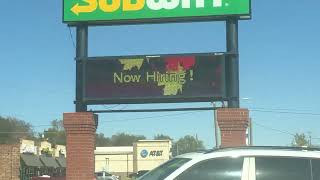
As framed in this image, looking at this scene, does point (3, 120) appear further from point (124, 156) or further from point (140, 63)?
point (140, 63)

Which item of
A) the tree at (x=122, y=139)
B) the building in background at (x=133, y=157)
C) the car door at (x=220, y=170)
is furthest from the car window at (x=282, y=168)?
the tree at (x=122, y=139)

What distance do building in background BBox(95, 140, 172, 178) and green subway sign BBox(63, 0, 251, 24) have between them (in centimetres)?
6079

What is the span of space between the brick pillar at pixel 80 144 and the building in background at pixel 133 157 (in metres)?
60.8

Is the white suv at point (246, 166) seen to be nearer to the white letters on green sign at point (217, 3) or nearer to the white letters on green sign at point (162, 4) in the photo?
the white letters on green sign at point (217, 3)

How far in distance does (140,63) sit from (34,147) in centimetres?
4355

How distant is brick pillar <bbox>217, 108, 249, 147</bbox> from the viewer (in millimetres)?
19438

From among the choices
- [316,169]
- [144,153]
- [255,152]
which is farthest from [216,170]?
[144,153]

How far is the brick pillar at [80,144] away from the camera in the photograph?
65.1 feet

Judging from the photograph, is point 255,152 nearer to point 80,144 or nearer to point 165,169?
point 165,169

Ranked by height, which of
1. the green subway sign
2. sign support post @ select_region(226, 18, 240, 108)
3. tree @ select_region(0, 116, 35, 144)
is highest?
the green subway sign

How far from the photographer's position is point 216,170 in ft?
23.9

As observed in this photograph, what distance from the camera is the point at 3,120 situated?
11569cm

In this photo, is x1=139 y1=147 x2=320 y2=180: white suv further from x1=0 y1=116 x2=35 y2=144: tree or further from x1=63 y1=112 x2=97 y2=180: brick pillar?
x1=0 y1=116 x2=35 y2=144: tree

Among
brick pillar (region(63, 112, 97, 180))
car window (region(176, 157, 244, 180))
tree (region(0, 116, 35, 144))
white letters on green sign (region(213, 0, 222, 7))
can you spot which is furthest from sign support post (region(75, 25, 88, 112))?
tree (region(0, 116, 35, 144))
